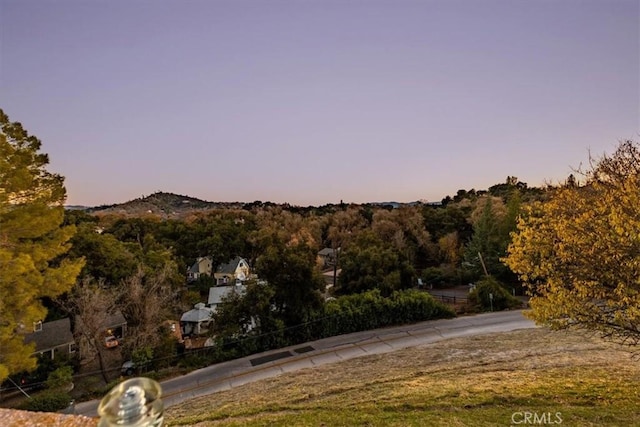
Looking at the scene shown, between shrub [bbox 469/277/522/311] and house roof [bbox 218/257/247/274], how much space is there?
80.0 ft

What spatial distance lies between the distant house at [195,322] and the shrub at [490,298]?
17.7 meters

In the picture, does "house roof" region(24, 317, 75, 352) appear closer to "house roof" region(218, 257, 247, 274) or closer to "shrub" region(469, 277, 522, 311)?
"house roof" region(218, 257, 247, 274)

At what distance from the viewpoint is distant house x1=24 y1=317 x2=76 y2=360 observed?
17.8 m

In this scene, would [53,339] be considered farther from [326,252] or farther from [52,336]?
[326,252]

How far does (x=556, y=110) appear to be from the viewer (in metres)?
16.4

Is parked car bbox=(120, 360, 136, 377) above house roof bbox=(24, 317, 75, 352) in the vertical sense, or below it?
below

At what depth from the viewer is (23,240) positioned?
9500mm

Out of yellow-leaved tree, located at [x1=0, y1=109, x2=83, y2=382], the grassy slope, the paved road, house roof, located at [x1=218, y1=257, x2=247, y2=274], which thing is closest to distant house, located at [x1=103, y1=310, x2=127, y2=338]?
the paved road

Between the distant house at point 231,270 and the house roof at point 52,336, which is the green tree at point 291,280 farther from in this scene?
the distant house at point 231,270

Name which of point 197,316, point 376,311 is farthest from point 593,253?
point 197,316

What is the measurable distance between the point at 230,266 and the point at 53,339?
19706 millimetres

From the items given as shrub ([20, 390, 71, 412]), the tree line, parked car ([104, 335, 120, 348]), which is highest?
the tree line

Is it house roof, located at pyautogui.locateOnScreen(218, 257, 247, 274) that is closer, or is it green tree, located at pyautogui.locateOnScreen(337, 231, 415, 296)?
green tree, located at pyautogui.locateOnScreen(337, 231, 415, 296)

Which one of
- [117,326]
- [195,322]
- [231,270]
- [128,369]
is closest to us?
[128,369]
